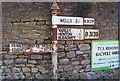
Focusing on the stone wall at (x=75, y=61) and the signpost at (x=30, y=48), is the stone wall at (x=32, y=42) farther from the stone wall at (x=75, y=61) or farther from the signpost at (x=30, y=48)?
the signpost at (x=30, y=48)

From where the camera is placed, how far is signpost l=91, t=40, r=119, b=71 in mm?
6359

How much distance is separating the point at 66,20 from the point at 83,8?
0.59 meters

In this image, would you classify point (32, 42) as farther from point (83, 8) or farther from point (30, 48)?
point (83, 8)

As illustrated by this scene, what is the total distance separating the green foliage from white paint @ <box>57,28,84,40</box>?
1.38ft

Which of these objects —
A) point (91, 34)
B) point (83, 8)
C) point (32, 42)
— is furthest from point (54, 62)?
point (83, 8)

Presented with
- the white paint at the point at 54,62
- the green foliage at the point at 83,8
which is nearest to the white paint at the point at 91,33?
the green foliage at the point at 83,8

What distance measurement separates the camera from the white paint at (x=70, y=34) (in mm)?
5891

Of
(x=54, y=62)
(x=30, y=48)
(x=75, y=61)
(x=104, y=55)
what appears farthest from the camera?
(x=104, y=55)

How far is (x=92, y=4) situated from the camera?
6.28m

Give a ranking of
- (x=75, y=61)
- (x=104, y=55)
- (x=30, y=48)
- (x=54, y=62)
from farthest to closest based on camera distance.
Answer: (x=104, y=55) → (x=75, y=61) → (x=54, y=62) → (x=30, y=48)

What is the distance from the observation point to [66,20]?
594 centimetres

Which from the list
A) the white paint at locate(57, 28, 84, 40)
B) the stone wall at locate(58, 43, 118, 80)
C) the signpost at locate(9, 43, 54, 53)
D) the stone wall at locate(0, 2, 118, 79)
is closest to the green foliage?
the stone wall at locate(0, 2, 118, 79)

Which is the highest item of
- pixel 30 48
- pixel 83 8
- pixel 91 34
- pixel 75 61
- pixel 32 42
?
pixel 83 8

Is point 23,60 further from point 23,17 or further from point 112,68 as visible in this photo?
point 112,68
